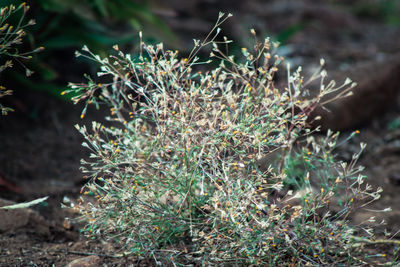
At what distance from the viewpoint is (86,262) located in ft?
6.86

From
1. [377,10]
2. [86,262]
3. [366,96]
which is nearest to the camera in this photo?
[86,262]

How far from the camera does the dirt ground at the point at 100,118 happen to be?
236cm

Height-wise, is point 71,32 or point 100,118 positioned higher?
point 71,32

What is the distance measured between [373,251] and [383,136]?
226 centimetres

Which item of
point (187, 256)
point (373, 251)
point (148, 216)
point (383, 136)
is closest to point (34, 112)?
point (148, 216)

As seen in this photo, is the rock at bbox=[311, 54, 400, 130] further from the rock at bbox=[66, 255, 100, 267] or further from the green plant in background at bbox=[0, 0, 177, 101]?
the rock at bbox=[66, 255, 100, 267]

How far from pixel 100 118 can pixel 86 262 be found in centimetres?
176

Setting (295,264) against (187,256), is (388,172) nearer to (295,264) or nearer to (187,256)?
(295,264)

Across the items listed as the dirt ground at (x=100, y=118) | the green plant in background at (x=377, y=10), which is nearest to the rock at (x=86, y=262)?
the dirt ground at (x=100, y=118)

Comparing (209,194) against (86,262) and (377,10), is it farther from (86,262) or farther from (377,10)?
(377,10)

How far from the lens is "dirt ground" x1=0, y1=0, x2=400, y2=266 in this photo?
236 cm

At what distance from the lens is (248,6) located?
6664 millimetres

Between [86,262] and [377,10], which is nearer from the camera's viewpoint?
[86,262]

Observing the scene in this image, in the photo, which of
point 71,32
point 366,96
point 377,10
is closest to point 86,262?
point 71,32
